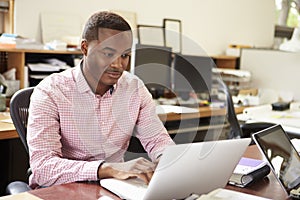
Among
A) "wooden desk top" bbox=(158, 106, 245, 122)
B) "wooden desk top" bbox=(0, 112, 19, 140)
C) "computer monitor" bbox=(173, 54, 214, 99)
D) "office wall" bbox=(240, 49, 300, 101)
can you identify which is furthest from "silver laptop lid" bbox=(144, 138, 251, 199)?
"office wall" bbox=(240, 49, 300, 101)

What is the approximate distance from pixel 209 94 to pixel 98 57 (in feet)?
8.03

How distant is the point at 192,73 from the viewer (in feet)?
13.3

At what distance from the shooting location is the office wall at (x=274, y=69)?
404cm

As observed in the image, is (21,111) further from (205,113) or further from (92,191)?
(205,113)

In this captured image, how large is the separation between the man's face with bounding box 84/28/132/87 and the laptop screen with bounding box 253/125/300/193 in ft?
1.86

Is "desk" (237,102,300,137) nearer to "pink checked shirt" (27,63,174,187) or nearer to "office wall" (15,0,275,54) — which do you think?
"office wall" (15,0,275,54)

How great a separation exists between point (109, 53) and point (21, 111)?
448mm

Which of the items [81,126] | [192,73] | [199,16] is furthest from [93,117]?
[199,16]

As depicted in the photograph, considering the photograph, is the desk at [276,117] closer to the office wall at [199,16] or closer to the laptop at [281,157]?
the office wall at [199,16]

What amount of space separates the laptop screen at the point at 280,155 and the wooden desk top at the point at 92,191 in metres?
0.05

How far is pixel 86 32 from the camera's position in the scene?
1.67 meters

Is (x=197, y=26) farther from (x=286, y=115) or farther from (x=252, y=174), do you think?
(x=252, y=174)

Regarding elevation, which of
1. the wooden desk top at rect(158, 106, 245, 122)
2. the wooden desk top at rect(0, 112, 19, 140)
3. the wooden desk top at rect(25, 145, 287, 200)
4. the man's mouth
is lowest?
the wooden desk top at rect(158, 106, 245, 122)

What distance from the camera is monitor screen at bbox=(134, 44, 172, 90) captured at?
10.8 feet
